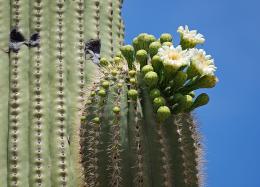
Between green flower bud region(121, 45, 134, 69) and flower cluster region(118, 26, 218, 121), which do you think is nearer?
flower cluster region(118, 26, 218, 121)

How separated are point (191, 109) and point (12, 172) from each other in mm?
948

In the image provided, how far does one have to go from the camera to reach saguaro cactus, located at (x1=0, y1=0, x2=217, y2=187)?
3.16 metres

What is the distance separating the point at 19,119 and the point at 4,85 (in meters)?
0.22

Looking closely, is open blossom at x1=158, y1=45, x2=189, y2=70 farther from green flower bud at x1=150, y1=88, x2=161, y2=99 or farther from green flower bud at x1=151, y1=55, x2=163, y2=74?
green flower bud at x1=150, y1=88, x2=161, y2=99

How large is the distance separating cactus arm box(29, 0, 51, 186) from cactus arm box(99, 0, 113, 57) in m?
0.31

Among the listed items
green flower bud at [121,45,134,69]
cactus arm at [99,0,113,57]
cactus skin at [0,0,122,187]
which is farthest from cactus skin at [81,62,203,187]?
Result: cactus arm at [99,0,113,57]

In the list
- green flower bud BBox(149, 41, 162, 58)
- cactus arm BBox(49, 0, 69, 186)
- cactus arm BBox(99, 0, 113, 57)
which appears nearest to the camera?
green flower bud BBox(149, 41, 162, 58)

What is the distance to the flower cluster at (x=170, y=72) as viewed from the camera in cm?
320

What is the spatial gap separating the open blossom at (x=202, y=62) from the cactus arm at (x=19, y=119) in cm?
93

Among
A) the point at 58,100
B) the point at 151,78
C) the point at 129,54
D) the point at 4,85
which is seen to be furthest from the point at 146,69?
the point at 4,85

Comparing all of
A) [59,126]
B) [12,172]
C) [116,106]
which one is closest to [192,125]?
[116,106]

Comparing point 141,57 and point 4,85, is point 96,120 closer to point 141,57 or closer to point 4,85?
point 141,57

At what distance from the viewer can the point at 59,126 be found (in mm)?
3629

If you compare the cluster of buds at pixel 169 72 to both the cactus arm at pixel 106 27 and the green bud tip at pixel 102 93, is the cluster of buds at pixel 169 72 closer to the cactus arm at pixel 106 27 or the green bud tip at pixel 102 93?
the green bud tip at pixel 102 93
